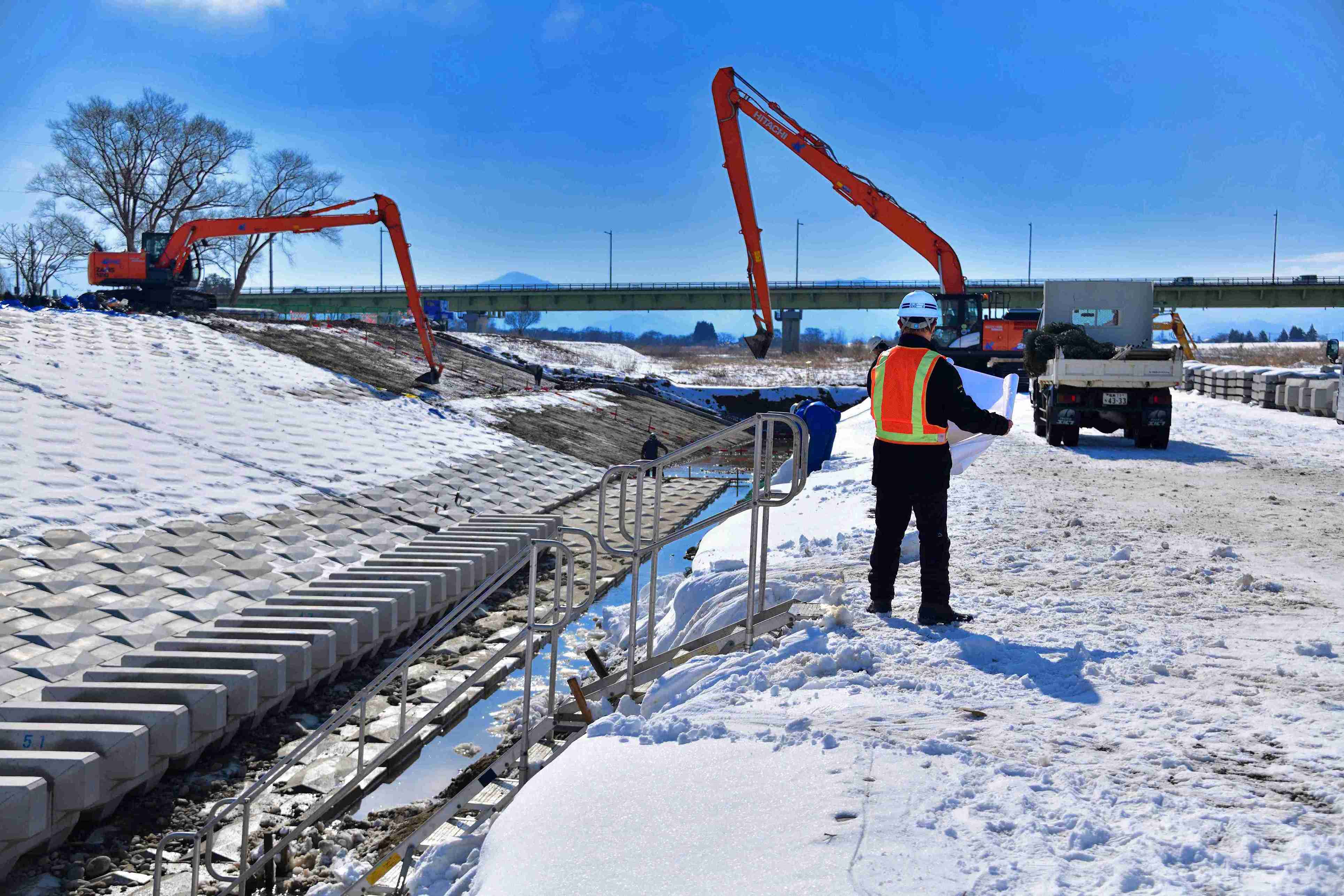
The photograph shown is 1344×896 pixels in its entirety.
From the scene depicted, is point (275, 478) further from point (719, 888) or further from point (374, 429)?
point (719, 888)

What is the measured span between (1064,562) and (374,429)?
15.8 meters

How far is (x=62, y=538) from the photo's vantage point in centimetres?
1092

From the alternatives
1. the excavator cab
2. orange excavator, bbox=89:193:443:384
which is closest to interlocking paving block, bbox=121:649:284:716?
orange excavator, bbox=89:193:443:384

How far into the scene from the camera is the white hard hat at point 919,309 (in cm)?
672

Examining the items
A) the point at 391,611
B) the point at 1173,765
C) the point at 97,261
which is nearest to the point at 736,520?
the point at 391,611

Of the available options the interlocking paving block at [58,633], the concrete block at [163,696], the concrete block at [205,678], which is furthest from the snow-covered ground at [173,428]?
the concrete block at [163,696]

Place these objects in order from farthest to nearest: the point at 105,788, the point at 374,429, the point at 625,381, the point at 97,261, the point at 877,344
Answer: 1. the point at 625,381
2. the point at 97,261
3. the point at 374,429
4. the point at 877,344
5. the point at 105,788

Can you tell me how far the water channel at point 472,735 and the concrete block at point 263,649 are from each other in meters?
1.32

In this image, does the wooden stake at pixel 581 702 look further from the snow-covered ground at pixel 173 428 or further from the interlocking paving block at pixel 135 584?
the snow-covered ground at pixel 173 428

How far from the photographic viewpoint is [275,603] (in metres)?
10.7

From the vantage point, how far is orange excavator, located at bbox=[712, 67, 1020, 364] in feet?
82.6

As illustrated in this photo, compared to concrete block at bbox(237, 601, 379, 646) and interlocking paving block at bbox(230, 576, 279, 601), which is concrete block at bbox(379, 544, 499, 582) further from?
concrete block at bbox(237, 601, 379, 646)

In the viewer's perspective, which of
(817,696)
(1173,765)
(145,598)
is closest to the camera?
(1173,765)

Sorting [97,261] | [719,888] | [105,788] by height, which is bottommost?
[105,788]
